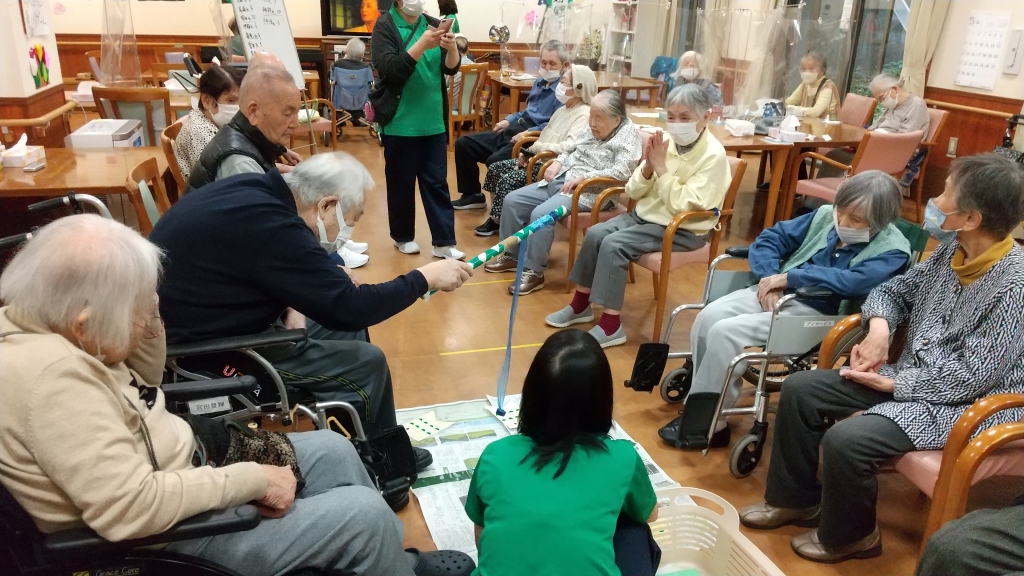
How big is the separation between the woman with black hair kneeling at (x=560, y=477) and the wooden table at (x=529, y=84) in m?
4.40

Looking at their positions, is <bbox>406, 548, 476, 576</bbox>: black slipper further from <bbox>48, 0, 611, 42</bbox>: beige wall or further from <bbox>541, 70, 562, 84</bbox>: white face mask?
<bbox>48, 0, 611, 42</bbox>: beige wall

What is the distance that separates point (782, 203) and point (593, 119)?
1.82 m

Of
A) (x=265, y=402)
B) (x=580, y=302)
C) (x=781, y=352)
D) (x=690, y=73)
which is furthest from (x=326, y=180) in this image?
(x=690, y=73)

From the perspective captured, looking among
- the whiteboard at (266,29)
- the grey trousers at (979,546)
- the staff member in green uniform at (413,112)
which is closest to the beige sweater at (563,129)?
the staff member in green uniform at (413,112)

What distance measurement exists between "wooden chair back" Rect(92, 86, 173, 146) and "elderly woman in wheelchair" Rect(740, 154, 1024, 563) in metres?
3.80

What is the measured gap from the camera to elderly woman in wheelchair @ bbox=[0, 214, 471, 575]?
1083mm

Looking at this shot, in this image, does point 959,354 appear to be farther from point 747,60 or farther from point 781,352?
point 747,60

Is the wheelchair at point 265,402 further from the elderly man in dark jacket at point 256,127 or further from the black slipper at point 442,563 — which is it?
the elderly man in dark jacket at point 256,127

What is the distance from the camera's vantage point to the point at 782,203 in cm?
477

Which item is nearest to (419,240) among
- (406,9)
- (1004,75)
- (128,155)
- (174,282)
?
(406,9)

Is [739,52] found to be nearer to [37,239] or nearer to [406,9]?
[406,9]

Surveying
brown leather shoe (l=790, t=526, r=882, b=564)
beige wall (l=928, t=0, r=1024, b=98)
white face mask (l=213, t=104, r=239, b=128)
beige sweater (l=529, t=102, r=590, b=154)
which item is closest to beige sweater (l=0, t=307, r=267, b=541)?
brown leather shoe (l=790, t=526, r=882, b=564)

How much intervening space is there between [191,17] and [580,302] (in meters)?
→ 7.08

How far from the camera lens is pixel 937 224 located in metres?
1.93
